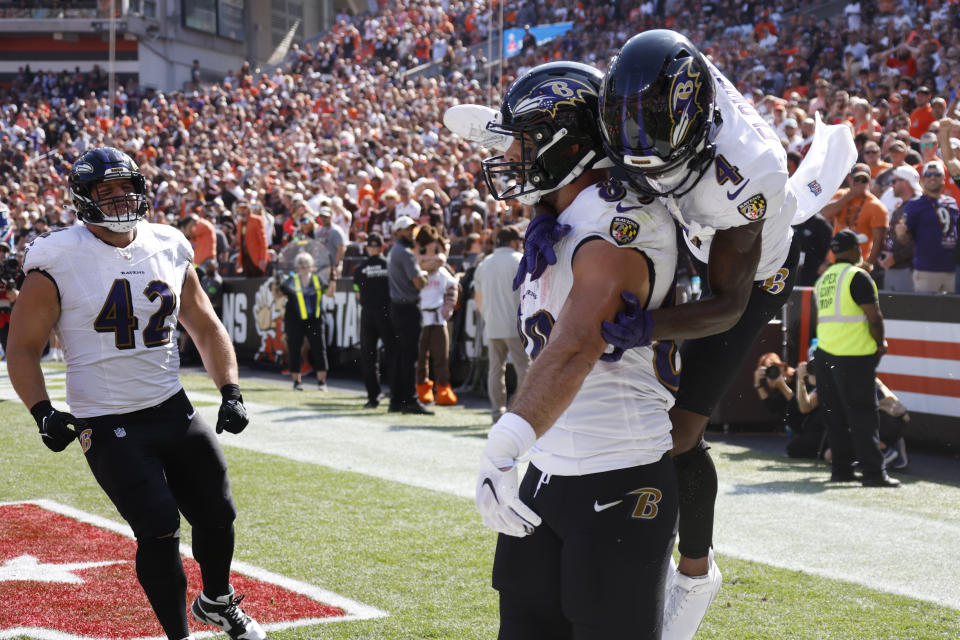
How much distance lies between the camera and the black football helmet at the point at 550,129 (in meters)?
2.65

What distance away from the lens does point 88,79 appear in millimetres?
42125

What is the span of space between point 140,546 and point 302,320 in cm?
951

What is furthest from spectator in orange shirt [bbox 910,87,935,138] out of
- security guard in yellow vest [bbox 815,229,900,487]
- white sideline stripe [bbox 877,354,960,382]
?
security guard in yellow vest [bbox 815,229,900,487]

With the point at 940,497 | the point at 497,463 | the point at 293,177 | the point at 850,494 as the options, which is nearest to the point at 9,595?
the point at 497,463

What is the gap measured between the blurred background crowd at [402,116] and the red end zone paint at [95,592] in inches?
221

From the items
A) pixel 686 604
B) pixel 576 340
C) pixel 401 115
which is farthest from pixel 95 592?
pixel 401 115

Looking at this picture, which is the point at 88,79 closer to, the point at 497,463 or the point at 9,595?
the point at 9,595

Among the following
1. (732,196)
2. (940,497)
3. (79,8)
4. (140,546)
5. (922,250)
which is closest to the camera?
(732,196)

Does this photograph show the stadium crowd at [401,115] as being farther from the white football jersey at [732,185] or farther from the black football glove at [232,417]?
the black football glove at [232,417]

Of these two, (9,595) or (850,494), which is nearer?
(9,595)

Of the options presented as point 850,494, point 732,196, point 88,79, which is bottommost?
point 850,494

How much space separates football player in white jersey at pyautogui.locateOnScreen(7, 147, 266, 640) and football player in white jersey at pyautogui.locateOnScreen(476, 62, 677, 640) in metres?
1.89

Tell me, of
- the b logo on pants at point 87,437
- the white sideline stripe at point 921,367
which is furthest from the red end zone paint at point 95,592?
the white sideline stripe at point 921,367

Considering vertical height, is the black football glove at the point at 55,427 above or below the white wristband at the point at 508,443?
below
